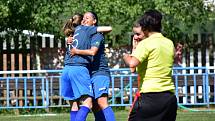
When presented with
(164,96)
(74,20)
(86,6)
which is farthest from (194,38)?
(164,96)

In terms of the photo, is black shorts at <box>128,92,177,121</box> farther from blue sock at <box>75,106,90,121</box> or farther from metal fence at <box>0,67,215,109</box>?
metal fence at <box>0,67,215,109</box>

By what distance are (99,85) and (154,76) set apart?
2.90 m

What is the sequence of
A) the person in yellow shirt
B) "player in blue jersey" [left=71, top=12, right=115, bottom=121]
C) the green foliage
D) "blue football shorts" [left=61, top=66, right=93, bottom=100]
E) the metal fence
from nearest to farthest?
the person in yellow shirt
"blue football shorts" [left=61, top=66, right=93, bottom=100]
"player in blue jersey" [left=71, top=12, right=115, bottom=121]
the metal fence
the green foliage

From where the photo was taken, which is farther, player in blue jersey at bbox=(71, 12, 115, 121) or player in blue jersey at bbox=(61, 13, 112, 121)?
player in blue jersey at bbox=(71, 12, 115, 121)

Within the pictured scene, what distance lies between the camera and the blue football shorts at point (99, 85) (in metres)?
9.30

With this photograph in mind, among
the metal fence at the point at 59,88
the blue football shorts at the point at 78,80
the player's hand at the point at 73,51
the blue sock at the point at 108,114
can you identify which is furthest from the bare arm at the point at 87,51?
the metal fence at the point at 59,88

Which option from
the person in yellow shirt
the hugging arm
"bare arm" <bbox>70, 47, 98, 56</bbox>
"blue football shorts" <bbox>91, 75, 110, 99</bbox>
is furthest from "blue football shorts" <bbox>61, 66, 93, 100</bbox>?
the hugging arm

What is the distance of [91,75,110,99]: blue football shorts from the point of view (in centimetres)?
930

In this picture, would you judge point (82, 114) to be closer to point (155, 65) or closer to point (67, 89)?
point (67, 89)

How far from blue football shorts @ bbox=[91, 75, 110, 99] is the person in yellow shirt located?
9.20 ft

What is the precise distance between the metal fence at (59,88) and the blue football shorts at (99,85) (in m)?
7.71

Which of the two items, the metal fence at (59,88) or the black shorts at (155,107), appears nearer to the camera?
the black shorts at (155,107)

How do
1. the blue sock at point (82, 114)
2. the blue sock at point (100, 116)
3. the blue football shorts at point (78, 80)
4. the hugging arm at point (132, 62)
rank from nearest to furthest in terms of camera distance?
the hugging arm at point (132, 62) → the blue sock at point (82, 114) → the blue football shorts at point (78, 80) → the blue sock at point (100, 116)

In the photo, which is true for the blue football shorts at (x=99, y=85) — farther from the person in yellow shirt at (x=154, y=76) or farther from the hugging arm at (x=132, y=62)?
the hugging arm at (x=132, y=62)
